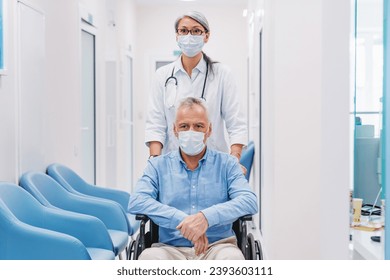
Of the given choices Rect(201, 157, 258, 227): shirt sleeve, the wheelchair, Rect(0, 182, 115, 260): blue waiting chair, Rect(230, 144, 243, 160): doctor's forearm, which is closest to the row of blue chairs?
Rect(0, 182, 115, 260): blue waiting chair

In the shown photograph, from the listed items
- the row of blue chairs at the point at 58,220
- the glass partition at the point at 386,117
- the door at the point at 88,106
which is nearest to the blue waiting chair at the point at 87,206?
the row of blue chairs at the point at 58,220

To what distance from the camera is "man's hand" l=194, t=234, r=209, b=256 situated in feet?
7.08

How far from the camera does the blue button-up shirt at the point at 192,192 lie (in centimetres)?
223

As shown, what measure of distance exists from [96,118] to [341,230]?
3.88 metres

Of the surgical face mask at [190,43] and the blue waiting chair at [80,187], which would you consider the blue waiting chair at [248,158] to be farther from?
the surgical face mask at [190,43]

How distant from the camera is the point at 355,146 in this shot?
193 cm

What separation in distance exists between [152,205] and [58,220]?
100 centimetres

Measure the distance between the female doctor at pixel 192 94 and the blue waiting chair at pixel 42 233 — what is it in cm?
59

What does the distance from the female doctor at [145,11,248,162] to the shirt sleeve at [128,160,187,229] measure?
0.46 m

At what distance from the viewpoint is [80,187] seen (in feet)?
13.0

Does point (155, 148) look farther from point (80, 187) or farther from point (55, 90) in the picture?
point (55, 90)

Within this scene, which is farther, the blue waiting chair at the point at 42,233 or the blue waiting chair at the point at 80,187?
the blue waiting chair at the point at 80,187

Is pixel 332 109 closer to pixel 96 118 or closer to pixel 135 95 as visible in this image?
pixel 96 118

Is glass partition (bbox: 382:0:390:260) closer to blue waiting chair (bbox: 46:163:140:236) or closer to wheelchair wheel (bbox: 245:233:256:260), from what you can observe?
wheelchair wheel (bbox: 245:233:256:260)
